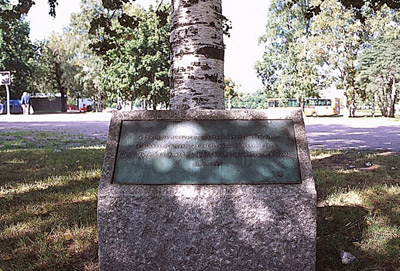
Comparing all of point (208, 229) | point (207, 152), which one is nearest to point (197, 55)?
A: point (207, 152)

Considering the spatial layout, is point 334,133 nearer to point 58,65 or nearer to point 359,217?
point 359,217

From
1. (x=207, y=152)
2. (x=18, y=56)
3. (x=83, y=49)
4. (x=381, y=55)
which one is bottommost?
(x=207, y=152)

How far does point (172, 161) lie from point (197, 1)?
1809 mm

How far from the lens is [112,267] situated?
2.57 meters

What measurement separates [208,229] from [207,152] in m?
0.63

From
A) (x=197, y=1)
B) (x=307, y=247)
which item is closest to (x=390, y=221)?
(x=307, y=247)

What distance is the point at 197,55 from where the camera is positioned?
362 centimetres

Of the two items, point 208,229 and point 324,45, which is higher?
point 324,45

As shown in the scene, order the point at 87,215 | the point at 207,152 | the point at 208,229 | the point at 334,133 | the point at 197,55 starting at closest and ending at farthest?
the point at 208,229, the point at 207,152, the point at 197,55, the point at 87,215, the point at 334,133

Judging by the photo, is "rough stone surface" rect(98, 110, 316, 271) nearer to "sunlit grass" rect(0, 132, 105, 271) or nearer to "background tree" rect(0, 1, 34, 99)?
"sunlit grass" rect(0, 132, 105, 271)

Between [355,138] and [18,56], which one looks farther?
[18,56]

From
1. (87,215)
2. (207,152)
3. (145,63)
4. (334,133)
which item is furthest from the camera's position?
(145,63)

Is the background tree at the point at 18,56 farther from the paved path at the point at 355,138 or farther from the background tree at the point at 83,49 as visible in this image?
the paved path at the point at 355,138

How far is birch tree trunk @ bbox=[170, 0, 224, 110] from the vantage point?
362 centimetres
